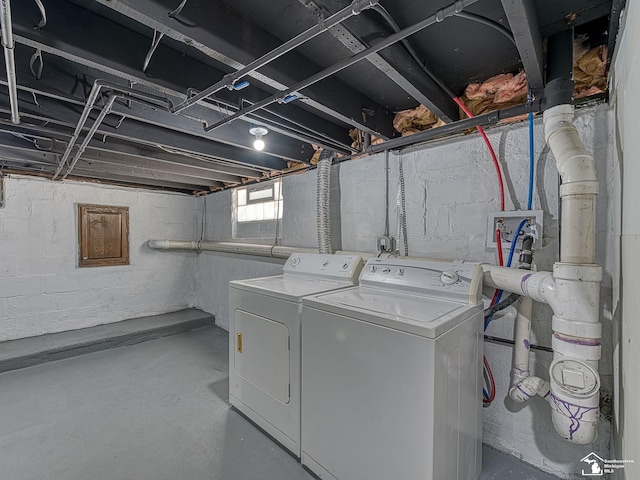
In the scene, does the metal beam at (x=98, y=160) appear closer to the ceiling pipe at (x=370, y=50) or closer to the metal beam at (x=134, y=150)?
the metal beam at (x=134, y=150)

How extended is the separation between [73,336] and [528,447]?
4.29 meters

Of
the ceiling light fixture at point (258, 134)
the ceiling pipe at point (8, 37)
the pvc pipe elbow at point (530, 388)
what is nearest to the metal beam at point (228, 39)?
the ceiling pipe at point (8, 37)

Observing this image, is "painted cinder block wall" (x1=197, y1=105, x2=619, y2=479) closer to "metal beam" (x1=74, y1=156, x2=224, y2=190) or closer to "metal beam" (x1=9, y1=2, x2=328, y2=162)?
"metal beam" (x1=9, y1=2, x2=328, y2=162)

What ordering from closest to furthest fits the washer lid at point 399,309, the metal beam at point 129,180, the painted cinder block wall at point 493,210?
1. the washer lid at point 399,309
2. the painted cinder block wall at point 493,210
3. the metal beam at point 129,180

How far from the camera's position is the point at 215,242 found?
13.1ft

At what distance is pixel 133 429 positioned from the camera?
193 centimetres

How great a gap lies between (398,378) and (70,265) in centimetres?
408

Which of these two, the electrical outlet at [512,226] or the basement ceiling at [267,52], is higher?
the basement ceiling at [267,52]

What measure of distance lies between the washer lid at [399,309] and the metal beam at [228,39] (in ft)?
3.53

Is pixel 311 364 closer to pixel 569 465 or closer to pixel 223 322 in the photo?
pixel 569 465

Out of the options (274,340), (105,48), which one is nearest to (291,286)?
(274,340)

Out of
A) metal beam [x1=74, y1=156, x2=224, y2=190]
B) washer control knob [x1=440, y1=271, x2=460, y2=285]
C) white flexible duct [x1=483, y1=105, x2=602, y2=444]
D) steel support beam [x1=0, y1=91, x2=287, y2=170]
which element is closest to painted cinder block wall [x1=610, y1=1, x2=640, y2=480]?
white flexible duct [x1=483, y1=105, x2=602, y2=444]

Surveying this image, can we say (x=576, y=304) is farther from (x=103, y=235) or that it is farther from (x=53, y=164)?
(x=103, y=235)

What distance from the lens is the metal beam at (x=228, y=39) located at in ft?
3.19
